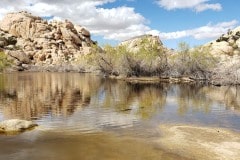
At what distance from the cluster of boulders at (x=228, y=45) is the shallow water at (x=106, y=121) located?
2871 inches

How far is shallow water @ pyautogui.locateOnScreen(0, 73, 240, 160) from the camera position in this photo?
18.5m

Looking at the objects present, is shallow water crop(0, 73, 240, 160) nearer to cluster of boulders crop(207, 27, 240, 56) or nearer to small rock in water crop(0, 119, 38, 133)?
small rock in water crop(0, 119, 38, 133)

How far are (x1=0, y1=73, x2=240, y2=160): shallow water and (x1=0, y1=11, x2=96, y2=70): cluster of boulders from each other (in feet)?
292

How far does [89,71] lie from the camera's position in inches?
4473

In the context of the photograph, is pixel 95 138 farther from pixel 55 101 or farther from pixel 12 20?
pixel 12 20

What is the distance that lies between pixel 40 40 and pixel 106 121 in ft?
411

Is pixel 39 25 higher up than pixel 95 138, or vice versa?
pixel 39 25

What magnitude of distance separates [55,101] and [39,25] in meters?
127

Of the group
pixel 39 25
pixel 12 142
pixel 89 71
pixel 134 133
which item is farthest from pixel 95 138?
pixel 39 25

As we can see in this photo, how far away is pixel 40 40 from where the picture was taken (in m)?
147

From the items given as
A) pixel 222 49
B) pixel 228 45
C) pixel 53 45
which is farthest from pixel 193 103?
pixel 53 45

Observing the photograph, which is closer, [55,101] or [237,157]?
[237,157]

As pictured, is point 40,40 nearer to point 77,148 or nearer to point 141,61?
point 141,61

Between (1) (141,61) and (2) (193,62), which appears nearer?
(2) (193,62)
